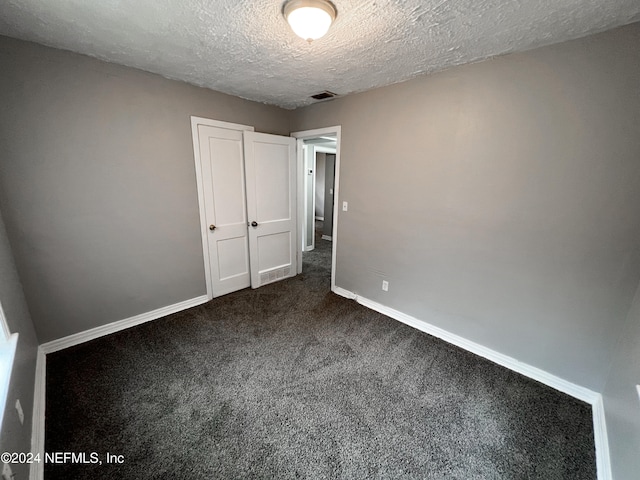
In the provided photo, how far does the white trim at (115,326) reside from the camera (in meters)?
2.11

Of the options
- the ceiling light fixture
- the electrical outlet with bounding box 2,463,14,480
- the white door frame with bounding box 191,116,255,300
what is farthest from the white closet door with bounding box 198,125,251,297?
the electrical outlet with bounding box 2,463,14,480

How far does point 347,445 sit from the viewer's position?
4.69 ft

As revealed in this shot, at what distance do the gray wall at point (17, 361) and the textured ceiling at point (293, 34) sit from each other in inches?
55.5

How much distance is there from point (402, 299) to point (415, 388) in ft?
3.17

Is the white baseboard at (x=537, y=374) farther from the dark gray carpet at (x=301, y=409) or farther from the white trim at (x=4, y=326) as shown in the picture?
the white trim at (x=4, y=326)

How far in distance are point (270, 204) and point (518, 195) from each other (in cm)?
258

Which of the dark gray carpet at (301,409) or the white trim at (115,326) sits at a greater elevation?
the white trim at (115,326)

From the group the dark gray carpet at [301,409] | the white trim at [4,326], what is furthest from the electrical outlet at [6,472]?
the white trim at [4,326]

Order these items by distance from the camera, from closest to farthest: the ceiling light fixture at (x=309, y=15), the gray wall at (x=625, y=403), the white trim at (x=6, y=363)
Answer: the white trim at (x=6, y=363)
the gray wall at (x=625, y=403)
the ceiling light fixture at (x=309, y=15)

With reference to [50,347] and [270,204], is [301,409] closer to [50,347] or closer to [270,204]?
[50,347]

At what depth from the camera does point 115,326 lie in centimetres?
238

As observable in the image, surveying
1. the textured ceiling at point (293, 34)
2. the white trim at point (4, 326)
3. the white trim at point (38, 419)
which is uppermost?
the textured ceiling at point (293, 34)

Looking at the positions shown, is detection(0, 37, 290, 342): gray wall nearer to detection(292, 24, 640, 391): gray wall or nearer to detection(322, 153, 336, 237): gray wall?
detection(292, 24, 640, 391): gray wall

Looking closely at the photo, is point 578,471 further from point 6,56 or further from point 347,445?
point 6,56
